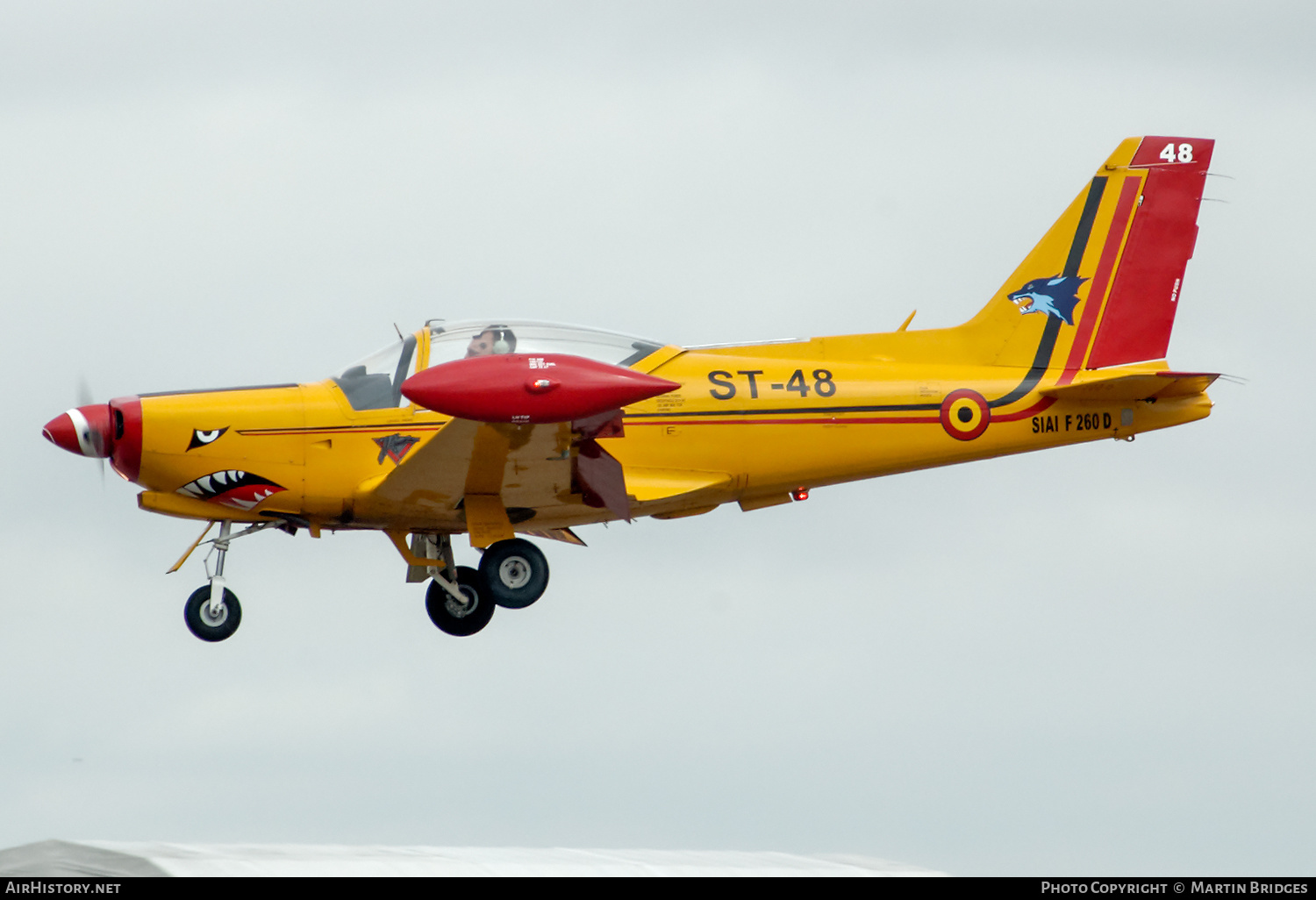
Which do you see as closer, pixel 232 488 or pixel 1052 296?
pixel 232 488

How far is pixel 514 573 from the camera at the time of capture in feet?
53.8

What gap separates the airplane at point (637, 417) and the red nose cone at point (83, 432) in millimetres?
18

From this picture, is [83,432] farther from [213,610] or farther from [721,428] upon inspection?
[721,428]

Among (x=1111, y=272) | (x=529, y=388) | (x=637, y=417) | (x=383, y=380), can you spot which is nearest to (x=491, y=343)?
(x=383, y=380)

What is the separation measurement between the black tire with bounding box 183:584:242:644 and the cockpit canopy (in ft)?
7.64

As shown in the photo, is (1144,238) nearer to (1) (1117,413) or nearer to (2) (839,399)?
(1) (1117,413)

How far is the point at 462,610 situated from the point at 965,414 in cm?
563

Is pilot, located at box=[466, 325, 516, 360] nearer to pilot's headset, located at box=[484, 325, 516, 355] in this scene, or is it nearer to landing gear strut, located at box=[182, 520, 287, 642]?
pilot's headset, located at box=[484, 325, 516, 355]

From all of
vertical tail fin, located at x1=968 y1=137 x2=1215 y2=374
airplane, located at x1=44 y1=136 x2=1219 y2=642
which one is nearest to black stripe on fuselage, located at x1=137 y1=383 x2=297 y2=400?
airplane, located at x1=44 y1=136 x2=1219 y2=642
